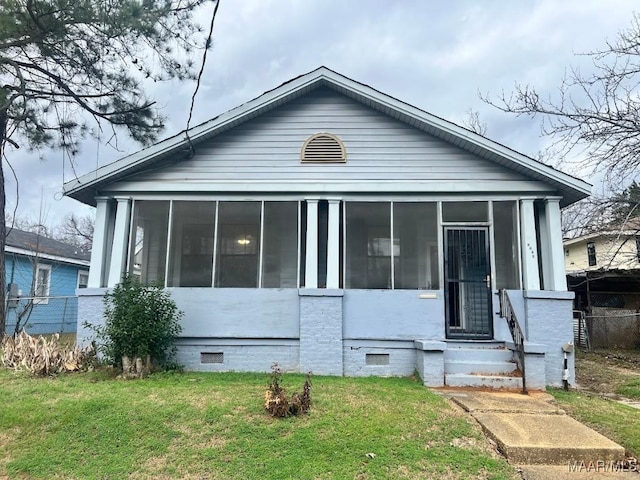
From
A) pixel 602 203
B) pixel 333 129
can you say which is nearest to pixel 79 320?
pixel 333 129

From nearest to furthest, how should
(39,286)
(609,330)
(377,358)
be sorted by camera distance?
(377,358)
(609,330)
(39,286)

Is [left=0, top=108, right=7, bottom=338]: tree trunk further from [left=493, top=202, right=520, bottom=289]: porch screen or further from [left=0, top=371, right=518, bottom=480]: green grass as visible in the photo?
[left=493, top=202, right=520, bottom=289]: porch screen

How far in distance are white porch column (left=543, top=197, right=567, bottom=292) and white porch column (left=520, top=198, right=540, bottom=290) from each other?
23 centimetres

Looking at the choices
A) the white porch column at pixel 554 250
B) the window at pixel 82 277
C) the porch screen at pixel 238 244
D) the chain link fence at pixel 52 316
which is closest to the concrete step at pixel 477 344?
the white porch column at pixel 554 250

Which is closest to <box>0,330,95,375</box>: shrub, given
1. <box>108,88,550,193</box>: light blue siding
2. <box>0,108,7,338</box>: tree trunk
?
<box>0,108,7,338</box>: tree trunk

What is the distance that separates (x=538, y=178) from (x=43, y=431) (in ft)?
27.6

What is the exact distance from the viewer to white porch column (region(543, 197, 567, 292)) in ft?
25.4

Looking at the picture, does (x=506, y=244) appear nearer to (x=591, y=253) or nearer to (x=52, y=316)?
(x=52, y=316)

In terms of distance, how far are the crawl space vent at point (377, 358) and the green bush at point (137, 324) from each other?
11.1ft

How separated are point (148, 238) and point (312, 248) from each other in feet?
10.7

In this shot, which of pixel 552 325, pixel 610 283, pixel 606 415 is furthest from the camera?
pixel 610 283

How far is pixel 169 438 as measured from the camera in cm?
475

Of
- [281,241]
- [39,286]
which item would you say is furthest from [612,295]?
[39,286]

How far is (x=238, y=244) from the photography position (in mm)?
8328
